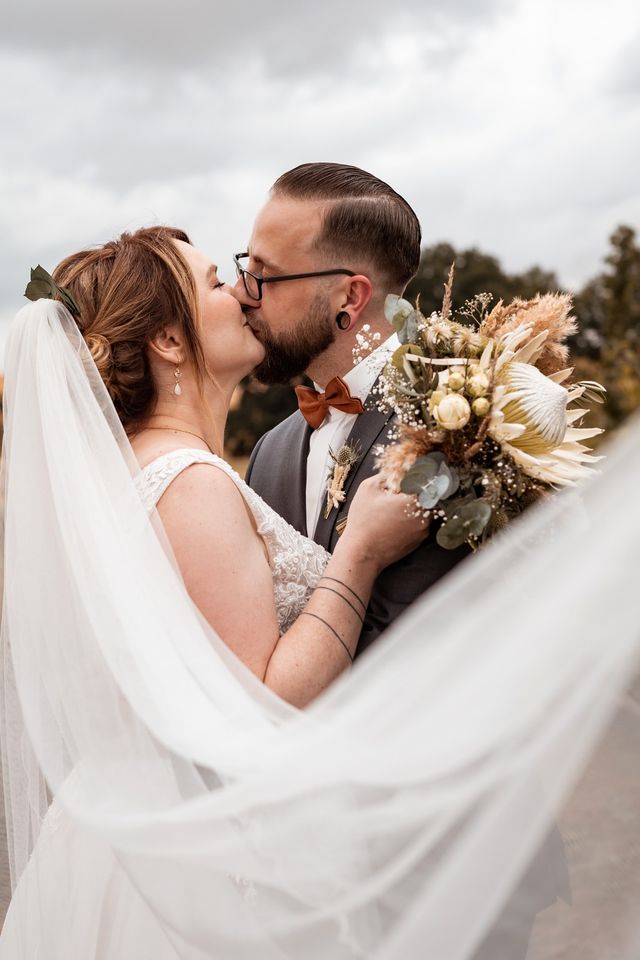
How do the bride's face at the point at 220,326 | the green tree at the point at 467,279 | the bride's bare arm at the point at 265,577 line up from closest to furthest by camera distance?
the bride's bare arm at the point at 265,577
the bride's face at the point at 220,326
the green tree at the point at 467,279

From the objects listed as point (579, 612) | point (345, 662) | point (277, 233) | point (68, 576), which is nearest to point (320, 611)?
point (345, 662)

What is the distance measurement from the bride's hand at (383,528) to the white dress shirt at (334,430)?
611 mm

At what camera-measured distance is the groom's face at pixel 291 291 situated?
346 cm

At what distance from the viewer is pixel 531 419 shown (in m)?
2.45

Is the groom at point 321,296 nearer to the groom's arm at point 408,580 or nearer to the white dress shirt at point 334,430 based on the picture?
the white dress shirt at point 334,430

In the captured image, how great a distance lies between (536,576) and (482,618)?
0.12m

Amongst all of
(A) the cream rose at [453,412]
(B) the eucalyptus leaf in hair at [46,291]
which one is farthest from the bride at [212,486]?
(A) the cream rose at [453,412]

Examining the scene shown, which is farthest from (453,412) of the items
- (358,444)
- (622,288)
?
(622,288)

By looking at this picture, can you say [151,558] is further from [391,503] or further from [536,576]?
[536,576]

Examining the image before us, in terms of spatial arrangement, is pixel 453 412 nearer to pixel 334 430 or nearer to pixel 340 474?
pixel 340 474

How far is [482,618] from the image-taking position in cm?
166

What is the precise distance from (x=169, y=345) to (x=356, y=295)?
83cm

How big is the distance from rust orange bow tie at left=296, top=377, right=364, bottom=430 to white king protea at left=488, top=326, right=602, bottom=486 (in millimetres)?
909

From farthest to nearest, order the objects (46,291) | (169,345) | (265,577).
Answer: (169,345) → (46,291) → (265,577)
